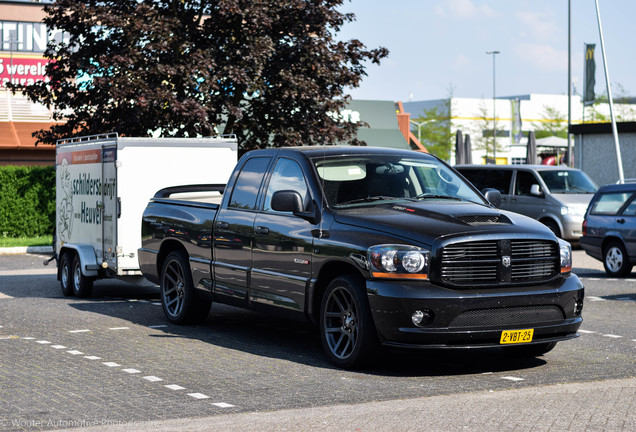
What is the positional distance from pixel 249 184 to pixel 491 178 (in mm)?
17076

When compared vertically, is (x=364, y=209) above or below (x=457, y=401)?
above

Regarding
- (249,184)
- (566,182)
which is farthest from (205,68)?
(249,184)

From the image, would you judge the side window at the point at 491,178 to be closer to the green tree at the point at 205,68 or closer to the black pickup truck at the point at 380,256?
the green tree at the point at 205,68

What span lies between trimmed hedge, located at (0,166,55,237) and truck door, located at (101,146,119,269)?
545 inches

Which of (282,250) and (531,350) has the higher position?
(282,250)

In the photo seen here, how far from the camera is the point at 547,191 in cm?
2462

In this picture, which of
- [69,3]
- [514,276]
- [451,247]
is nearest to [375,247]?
[451,247]

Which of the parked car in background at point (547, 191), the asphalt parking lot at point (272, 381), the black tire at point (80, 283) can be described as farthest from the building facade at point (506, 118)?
the asphalt parking lot at point (272, 381)

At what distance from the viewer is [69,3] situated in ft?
71.7

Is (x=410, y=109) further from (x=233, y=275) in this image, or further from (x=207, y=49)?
(x=233, y=275)

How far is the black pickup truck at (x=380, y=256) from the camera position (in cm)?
789

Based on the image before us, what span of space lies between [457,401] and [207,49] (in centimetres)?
1572

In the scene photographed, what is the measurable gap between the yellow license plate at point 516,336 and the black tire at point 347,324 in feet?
3.37

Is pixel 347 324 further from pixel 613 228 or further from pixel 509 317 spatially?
pixel 613 228
